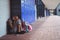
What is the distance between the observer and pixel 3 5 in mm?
5176

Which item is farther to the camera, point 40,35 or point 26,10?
point 26,10

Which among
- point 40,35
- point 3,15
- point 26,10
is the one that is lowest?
Answer: point 40,35

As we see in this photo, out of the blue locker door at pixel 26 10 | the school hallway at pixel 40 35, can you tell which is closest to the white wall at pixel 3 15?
the school hallway at pixel 40 35

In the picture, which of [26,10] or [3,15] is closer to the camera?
[3,15]

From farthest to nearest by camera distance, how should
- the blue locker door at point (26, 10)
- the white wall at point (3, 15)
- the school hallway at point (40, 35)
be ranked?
the blue locker door at point (26, 10) < the white wall at point (3, 15) < the school hallway at point (40, 35)

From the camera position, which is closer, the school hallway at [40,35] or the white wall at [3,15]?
the school hallway at [40,35]

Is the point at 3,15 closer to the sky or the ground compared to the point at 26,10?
closer to the ground

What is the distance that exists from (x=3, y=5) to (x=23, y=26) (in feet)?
3.74

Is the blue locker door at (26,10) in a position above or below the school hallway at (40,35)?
above

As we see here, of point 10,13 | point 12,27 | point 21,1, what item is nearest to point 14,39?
point 12,27

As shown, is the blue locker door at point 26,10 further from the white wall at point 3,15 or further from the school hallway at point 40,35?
the white wall at point 3,15

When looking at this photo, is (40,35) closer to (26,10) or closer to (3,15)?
(3,15)

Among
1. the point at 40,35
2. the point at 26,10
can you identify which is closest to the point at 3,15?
the point at 40,35

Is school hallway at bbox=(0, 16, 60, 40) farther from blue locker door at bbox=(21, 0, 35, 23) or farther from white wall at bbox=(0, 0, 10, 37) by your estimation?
blue locker door at bbox=(21, 0, 35, 23)
